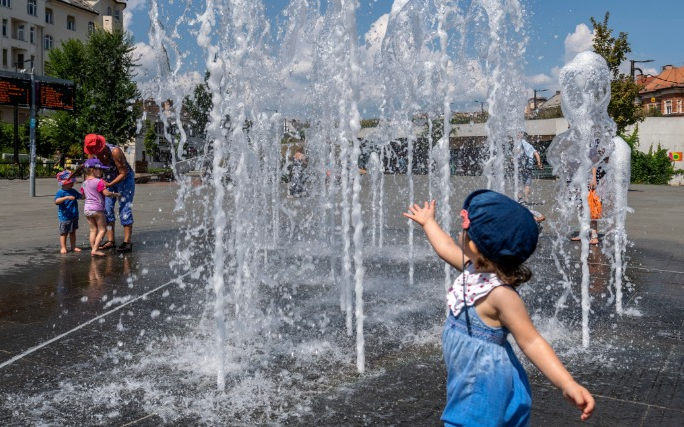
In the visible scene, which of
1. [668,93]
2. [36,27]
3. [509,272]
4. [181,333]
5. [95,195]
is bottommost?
[181,333]

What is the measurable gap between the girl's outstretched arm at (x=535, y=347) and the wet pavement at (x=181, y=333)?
1.19 m

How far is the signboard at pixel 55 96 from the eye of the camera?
1978cm

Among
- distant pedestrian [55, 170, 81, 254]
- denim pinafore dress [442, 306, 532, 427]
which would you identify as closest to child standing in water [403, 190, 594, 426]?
denim pinafore dress [442, 306, 532, 427]

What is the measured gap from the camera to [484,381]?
2.05 metres

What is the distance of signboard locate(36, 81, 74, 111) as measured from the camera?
19.8 meters

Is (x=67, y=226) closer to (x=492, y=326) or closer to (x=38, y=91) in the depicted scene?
(x=492, y=326)

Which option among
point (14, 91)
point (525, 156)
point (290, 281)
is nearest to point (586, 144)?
point (290, 281)

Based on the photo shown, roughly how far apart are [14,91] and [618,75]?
2098cm

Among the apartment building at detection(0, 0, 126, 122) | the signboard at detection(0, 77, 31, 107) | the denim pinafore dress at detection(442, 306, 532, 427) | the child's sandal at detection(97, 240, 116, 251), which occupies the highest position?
the apartment building at detection(0, 0, 126, 122)

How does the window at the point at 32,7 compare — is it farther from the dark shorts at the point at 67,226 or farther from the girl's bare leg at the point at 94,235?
the girl's bare leg at the point at 94,235

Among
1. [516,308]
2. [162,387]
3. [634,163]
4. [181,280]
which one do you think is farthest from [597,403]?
[634,163]

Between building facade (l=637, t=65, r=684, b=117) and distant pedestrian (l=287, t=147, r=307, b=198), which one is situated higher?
building facade (l=637, t=65, r=684, b=117)

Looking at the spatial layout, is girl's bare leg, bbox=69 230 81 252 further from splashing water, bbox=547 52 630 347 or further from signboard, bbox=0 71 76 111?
signboard, bbox=0 71 76 111

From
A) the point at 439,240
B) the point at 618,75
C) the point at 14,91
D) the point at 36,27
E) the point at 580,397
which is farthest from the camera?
the point at 36,27
